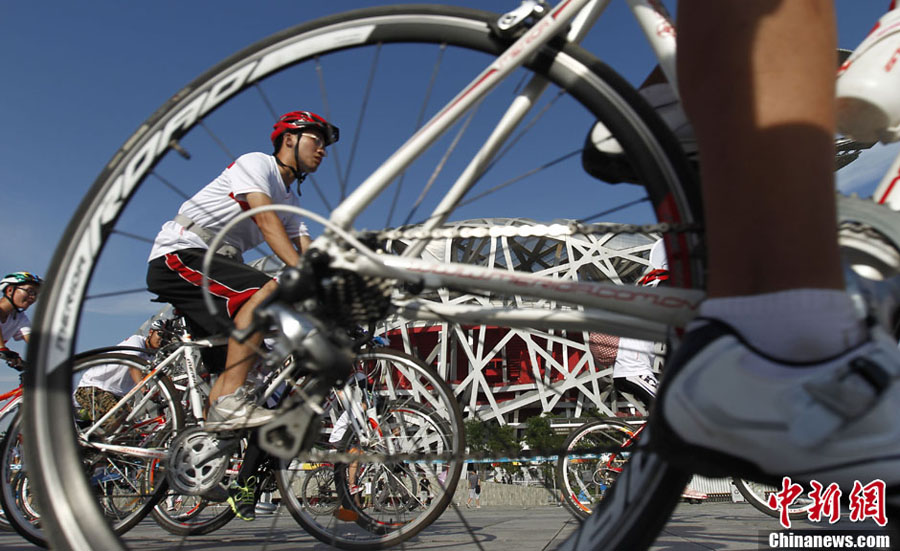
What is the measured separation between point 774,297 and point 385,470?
2.10m

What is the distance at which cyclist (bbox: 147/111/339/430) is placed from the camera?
2.13 metres

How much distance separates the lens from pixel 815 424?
0.69 meters

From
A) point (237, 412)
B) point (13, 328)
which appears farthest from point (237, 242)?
point (13, 328)

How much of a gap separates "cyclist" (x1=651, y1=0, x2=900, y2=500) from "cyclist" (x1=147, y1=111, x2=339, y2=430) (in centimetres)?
155

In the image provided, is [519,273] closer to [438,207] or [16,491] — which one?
[438,207]

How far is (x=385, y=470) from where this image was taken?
8.38ft

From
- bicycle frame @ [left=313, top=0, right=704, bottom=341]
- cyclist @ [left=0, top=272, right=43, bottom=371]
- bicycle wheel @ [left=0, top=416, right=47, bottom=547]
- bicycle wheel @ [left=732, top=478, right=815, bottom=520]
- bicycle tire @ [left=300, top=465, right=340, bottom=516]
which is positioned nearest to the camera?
bicycle frame @ [left=313, top=0, right=704, bottom=341]

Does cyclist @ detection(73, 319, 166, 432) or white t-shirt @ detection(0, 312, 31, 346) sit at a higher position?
white t-shirt @ detection(0, 312, 31, 346)

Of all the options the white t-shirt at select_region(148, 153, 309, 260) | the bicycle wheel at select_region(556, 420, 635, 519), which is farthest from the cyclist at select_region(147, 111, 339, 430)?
the bicycle wheel at select_region(556, 420, 635, 519)

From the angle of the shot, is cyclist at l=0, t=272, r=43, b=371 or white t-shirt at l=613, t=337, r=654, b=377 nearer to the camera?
white t-shirt at l=613, t=337, r=654, b=377

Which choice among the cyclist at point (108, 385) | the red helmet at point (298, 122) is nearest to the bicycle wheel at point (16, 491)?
the cyclist at point (108, 385)

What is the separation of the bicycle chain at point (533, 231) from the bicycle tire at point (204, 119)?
0.17ft

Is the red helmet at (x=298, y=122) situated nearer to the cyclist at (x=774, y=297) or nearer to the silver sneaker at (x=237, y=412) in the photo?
the silver sneaker at (x=237, y=412)

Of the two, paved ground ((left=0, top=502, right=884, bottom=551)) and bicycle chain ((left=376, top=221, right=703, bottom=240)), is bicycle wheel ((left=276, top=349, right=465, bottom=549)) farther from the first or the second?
bicycle chain ((left=376, top=221, right=703, bottom=240))
